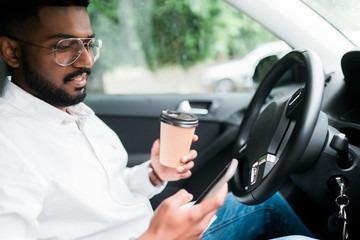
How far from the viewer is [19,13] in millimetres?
1017

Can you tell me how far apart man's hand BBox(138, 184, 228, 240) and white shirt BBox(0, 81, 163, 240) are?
257mm

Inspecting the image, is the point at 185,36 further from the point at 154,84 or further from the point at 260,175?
the point at 260,175

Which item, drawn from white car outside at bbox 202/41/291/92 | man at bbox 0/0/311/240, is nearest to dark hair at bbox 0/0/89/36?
man at bbox 0/0/311/240

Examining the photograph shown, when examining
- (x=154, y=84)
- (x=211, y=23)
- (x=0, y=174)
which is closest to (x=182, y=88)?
(x=154, y=84)

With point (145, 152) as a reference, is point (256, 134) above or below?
above

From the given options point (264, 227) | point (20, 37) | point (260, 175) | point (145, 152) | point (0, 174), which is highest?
point (20, 37)

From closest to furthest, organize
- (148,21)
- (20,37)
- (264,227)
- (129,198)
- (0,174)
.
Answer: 1. (0,174)
2. (20,37)
3. (129,198)
4. (264,227)
5. (148,21)

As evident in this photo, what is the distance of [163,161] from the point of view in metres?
1.07

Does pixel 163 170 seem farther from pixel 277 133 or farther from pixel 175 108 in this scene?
pixel 175 108

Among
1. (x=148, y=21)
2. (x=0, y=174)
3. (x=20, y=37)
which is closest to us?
(x=0, y=174)

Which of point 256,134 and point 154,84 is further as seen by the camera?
point 154,84

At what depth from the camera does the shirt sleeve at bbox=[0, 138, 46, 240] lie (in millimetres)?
756

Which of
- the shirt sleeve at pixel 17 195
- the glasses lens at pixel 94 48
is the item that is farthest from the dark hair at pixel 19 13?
the shirt sleeve at pixel 17 195

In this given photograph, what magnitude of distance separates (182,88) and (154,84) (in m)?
0.21
